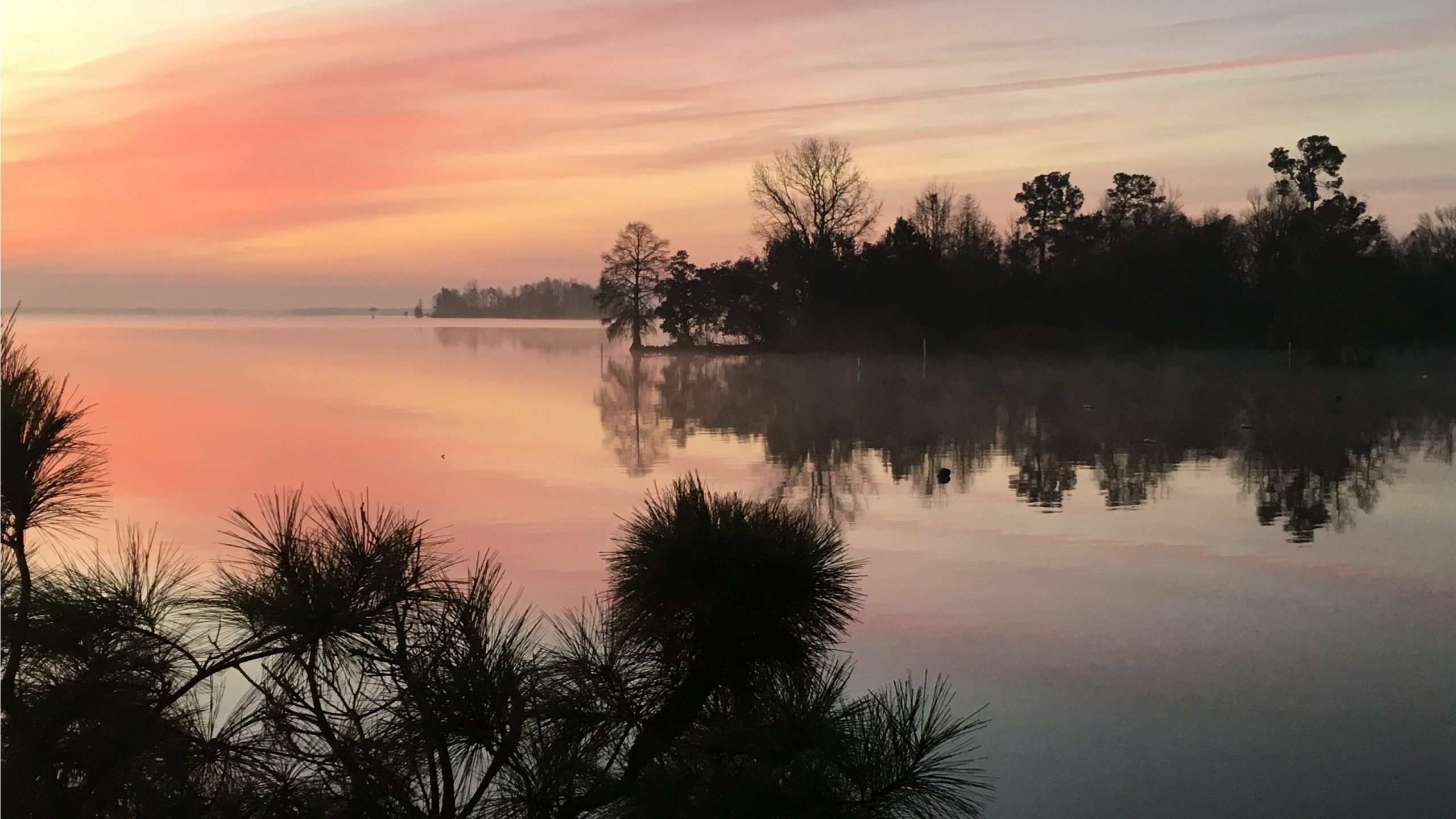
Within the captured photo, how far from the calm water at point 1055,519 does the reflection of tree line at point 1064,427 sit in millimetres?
100

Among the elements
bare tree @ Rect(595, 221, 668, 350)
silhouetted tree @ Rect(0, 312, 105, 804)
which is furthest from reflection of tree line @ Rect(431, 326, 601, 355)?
silhouetted tree @ Rect(0, 312, 105, 804)

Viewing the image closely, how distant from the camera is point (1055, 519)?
1100 cm

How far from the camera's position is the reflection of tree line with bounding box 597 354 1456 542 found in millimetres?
13102

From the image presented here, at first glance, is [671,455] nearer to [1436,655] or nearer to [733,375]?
[1436,655]

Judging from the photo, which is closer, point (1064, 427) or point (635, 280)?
point (1064, 427)

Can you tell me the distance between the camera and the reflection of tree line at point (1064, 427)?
13102mm

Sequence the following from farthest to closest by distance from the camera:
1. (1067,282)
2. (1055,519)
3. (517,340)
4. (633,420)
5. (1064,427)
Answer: (517,340) → (1067,282) → (633,420) → (1064,427) → (1055,519)

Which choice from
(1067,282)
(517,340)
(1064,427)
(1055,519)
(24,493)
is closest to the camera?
(24,493)

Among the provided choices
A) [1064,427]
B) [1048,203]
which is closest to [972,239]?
[1048,203]

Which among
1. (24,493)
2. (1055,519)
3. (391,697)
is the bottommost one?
(1055,519)

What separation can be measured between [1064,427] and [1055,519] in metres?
8.43

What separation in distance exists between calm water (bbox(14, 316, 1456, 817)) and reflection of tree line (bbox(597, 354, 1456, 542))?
10 cm

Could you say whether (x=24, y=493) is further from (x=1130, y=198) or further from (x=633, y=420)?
(x=1130, y=198)

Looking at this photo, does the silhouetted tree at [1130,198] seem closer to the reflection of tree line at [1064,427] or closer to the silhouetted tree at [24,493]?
the reflection of tree line at [1064,427]
